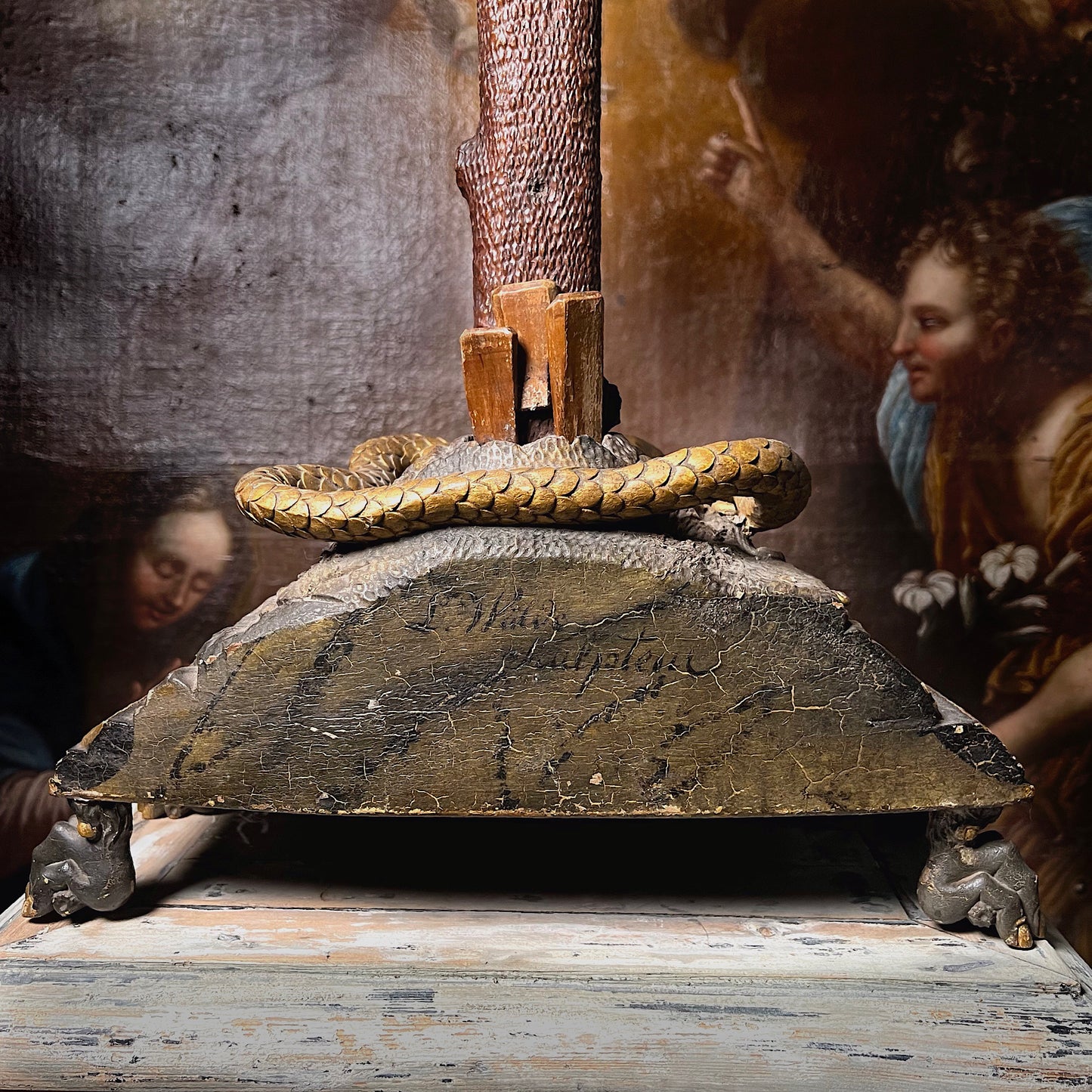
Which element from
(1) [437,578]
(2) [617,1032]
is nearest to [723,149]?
(1) [437,578]

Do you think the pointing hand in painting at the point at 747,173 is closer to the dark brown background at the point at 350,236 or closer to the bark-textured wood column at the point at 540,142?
the dark brown background at the point at 350,236

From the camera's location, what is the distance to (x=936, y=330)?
1.84 metres

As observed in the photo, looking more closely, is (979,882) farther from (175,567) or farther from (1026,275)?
(175,567)

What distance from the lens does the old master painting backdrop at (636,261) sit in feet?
5.91

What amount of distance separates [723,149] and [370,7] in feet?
2.20

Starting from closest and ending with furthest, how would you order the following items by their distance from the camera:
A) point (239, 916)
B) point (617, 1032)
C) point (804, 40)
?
1. point (617, 1032)
2. point (239, 916)
3. point (804, 40)

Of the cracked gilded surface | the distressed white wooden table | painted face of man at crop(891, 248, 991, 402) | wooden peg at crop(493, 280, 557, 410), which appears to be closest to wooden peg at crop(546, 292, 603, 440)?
wooden peg at crop(493, 280, 557, 410)

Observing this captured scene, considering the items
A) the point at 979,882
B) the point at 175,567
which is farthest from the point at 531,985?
the point at 175,567

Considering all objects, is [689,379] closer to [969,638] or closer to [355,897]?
[969,638]

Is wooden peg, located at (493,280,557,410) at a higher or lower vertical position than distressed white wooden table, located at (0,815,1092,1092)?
higher

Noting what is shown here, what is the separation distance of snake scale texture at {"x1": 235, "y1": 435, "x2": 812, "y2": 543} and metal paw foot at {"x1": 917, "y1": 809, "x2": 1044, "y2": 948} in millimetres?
346

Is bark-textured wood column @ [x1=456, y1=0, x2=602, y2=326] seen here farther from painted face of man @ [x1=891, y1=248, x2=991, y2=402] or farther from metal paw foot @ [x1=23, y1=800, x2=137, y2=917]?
painted face of man @ [x1=891, y1=248, x2=991, y2=402]

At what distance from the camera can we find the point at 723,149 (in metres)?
1.83

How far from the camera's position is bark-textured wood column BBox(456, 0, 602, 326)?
1074 mm
